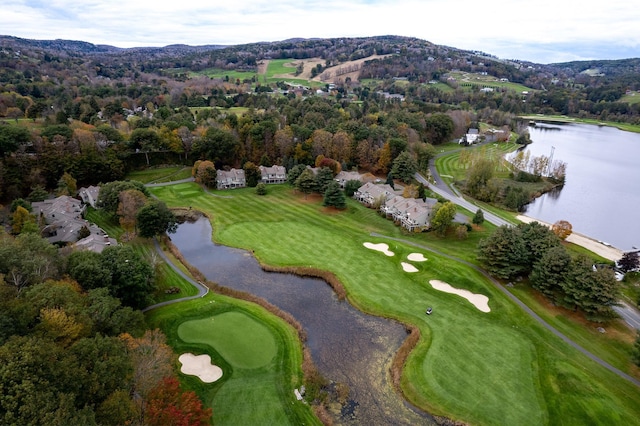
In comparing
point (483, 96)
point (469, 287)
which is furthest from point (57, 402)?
point (483, 96)

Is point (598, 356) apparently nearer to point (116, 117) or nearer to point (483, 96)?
point (116, 117)

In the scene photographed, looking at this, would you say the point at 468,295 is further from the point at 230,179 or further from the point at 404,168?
the point at 230,179

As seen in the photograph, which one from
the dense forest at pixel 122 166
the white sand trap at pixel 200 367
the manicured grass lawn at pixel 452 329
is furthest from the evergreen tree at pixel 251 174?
the white sand trap at pixel 200 367

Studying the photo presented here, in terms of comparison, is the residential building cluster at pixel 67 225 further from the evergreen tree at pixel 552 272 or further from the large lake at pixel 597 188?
the large lake at pixel 597 188

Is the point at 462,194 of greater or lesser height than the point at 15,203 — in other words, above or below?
below

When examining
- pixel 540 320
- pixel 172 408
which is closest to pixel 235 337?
pixel 172 408

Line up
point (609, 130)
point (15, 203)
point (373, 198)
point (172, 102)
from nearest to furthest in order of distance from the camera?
point (15, 203) → point (373, 198) → point (172, 102) → point (609, 130)

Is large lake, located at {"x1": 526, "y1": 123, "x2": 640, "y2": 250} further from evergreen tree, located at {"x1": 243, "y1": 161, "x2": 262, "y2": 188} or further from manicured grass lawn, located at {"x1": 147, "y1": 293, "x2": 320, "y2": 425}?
manicured grass lawn, located at {"x1": 147, "y1": 293, "x2": 320, "y2": 425}

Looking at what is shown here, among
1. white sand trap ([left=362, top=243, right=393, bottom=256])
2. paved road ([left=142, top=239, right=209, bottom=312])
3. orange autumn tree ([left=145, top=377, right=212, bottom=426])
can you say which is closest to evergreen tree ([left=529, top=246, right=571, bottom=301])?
white sand trap ([left=362, top=243, right=393, bottom=256])

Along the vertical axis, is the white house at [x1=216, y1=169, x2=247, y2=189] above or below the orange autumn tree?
below
